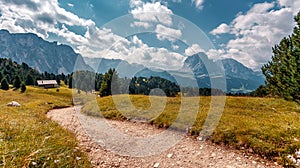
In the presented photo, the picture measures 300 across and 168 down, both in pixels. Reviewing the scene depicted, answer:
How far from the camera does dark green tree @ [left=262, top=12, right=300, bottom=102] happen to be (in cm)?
1630

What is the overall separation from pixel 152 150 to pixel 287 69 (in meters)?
14.1

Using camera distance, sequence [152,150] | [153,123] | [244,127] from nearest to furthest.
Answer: [152,150], [244,127], [153,123]

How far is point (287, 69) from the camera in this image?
703 inches

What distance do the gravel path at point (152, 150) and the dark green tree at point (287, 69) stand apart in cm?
1016

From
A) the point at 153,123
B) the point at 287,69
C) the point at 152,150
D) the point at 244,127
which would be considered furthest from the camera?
the point at 287,69

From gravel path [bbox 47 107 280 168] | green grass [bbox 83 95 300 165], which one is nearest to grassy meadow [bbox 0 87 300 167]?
green grass [bbox 83 95 300 165]

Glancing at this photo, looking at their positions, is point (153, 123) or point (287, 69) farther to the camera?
point (287, 69)

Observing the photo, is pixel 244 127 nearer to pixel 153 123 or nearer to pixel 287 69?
pixel 153 123

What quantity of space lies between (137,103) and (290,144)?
14.9 meters

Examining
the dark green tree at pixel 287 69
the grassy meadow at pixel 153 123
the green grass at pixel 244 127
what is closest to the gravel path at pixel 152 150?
the green grass at pixel 244 127

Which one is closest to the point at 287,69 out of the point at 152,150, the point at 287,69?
the point at 287,69

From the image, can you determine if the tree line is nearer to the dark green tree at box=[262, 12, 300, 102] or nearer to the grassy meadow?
the dark green tree at box=[262, 12, 300, 102]

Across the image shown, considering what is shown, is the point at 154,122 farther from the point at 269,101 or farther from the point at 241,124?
the point at 269,101

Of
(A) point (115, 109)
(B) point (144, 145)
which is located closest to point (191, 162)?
(B) point (144, 145)
